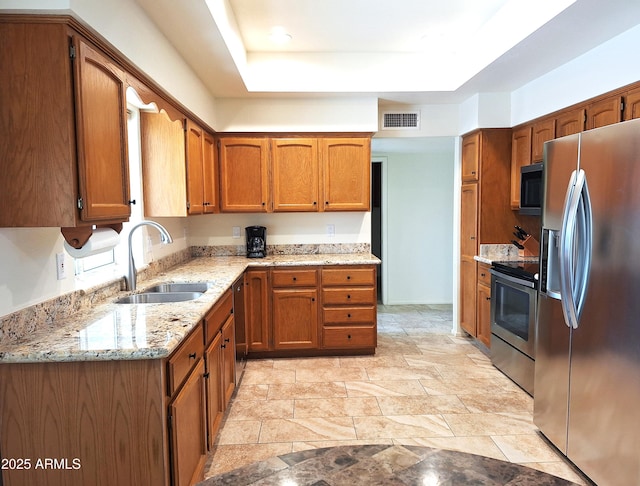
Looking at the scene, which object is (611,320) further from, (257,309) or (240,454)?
(257,309)

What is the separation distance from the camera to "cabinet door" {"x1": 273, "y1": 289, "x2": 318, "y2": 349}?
3.66 m

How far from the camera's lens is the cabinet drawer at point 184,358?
5.02 feet

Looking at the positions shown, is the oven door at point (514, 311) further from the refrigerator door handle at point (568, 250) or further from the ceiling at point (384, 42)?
the ceiling at point (384, 42)

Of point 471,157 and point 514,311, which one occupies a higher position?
point 471,157

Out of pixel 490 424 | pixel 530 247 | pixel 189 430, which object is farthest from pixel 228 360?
pixel 530 247

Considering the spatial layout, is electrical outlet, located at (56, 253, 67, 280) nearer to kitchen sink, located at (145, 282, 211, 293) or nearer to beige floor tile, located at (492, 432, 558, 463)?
kitchen sink, located at (145, 282, 211, 293)

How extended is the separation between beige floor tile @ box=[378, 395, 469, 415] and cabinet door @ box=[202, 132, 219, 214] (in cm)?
216

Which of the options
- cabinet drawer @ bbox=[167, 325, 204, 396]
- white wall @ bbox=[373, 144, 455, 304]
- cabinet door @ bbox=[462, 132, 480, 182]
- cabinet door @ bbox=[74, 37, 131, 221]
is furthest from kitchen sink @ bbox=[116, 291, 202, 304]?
white wall @ bbox=[373, 144, 455, 304]

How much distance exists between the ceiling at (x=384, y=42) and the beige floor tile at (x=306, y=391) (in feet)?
8.10

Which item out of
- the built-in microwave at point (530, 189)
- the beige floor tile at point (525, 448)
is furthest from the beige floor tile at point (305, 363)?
the built-in microwave at point (530, 189)

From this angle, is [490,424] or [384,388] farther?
[384,388]

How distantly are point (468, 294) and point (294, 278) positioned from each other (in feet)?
6.00

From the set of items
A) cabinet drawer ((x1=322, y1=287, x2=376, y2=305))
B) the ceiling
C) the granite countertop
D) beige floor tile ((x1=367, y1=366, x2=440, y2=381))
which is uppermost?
the ceiling

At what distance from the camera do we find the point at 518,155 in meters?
3.68
